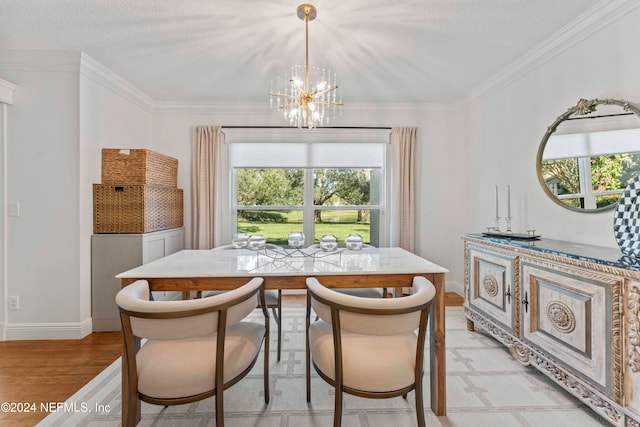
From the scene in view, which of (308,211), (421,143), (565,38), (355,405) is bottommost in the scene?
(355,405)

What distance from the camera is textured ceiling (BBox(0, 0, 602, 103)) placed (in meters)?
2.09

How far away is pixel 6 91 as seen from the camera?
2.64 metres

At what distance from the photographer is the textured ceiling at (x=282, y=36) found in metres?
2.09

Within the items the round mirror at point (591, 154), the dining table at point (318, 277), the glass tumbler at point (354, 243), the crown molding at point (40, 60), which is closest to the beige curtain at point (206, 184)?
the crown molding at point (40, 60)

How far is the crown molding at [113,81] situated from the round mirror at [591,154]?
13.3ft

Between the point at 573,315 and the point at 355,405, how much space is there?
136 cm

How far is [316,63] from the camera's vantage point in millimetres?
2910

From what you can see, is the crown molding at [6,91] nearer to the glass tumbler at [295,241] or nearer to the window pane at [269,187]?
the window pane at [269,187]

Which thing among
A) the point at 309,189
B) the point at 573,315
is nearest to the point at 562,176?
the point at 573,315

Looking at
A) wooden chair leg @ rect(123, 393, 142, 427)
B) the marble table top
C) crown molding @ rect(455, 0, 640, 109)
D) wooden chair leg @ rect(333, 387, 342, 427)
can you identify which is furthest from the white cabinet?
crown molding @ rect(455, 0, 640, 109)

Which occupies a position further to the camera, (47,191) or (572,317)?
(47,191)

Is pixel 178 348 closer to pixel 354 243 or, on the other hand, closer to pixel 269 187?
pixel 354 243

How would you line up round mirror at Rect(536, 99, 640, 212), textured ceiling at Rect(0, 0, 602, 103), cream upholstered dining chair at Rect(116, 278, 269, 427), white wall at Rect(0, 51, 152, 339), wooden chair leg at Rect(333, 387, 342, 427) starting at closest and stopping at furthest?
cream upholstered dining chair at Rect(116, 278, 269, 427)
wooden chair leg at Rect(333, 387, 342, 427)
round mirror at Rect(536, 99, 640, 212)
textured ceiling at Rect(0, 0, 602, 103)
white wall at Rect(0, 51, 152, 339)

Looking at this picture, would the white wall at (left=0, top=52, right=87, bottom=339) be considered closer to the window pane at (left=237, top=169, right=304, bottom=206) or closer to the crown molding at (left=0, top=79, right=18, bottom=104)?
the crown molding at (left=0, top=79, right=18, bottom=104)
